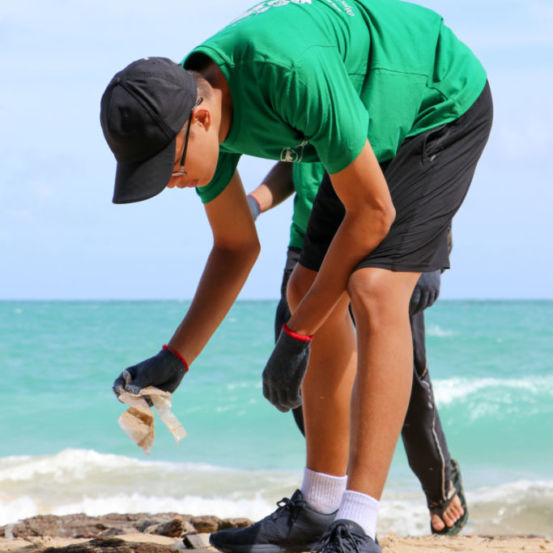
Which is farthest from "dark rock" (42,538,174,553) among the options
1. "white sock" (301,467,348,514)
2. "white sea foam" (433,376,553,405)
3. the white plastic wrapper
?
"white sea foam" (433,376,553,405)

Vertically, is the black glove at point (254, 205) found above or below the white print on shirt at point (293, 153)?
below

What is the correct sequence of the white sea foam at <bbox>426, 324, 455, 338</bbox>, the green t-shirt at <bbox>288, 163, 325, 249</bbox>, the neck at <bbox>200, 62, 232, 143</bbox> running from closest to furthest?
the neck at <bbox>200, 62, 232, 143</bbox> < the green t-shirt at <bbox>288, 163, 325, 249</bbox> < the white sea foam at <bbox>426, 324, 455, 338</bbox>

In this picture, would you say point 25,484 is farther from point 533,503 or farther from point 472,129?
point 472,129

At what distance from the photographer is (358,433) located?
5.92 ft

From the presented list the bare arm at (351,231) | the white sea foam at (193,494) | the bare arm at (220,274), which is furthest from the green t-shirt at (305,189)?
the white sea foam at (193,494)

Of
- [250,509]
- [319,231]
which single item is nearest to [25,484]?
[250,509]

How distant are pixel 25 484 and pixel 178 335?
3.58 m

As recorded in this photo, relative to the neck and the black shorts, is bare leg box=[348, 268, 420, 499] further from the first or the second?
the neck

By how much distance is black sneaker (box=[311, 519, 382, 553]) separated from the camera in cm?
175

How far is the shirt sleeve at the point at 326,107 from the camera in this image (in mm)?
1658

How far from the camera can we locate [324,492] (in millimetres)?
2160

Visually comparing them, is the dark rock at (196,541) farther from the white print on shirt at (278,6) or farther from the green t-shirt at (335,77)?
the white print on shirt at (278,6)

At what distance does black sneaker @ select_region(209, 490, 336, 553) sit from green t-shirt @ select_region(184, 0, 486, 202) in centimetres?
90

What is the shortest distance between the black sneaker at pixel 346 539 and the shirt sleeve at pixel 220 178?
0.89 m
